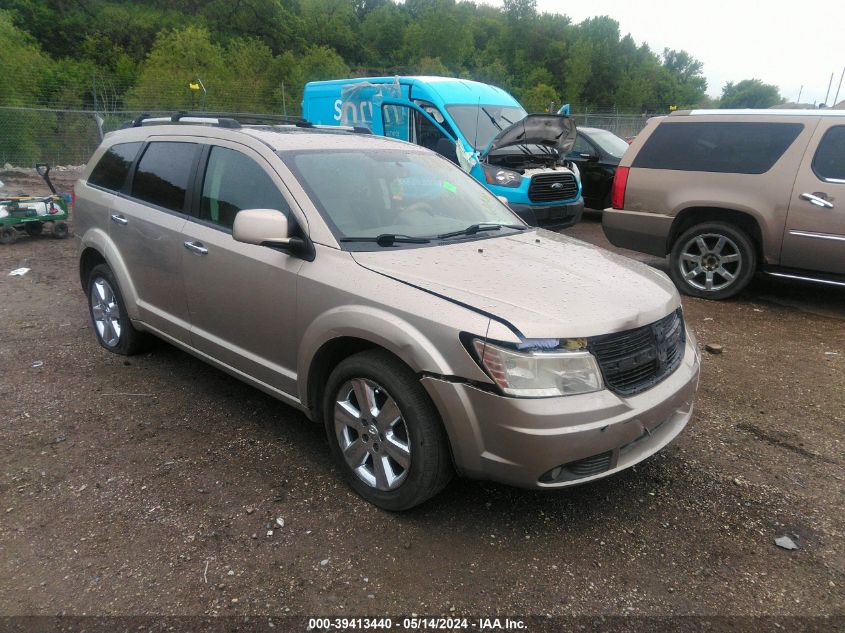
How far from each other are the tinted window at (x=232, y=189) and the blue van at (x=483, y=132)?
208 inches

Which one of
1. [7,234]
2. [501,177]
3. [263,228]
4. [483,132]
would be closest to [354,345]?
[263,228]

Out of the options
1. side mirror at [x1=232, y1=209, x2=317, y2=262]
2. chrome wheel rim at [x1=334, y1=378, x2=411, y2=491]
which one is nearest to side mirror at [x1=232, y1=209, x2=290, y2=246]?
side mirror at [x1=232, y1=209, x2=317, y2=262]

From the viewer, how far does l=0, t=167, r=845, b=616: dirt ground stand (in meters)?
2.41

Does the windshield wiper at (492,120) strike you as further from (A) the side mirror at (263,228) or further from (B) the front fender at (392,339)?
(B) the front fender at (392,339)

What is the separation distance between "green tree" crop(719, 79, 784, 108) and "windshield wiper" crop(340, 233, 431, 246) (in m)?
82.7

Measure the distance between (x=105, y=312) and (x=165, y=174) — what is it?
4.63ft

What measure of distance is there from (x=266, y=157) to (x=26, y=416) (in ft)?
7.49

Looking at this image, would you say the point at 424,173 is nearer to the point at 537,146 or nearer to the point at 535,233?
the point at 535,233

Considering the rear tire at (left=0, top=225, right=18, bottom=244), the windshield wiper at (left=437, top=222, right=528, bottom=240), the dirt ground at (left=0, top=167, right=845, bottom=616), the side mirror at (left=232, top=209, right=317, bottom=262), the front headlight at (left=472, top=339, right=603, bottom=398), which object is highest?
the side mirror at (left=232, top=209, right=317, bottom=262)

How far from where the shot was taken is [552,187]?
8.78m

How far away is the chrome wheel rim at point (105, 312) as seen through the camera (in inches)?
183

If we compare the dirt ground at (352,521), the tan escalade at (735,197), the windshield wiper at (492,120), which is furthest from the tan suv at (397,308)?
the windshield wiper at (492,120)

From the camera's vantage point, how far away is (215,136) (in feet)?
12.2

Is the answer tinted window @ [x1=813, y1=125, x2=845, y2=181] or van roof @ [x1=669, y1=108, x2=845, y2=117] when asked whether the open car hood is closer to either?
van roof @ [x1=669, y1=108, x2=845, y2=117]
